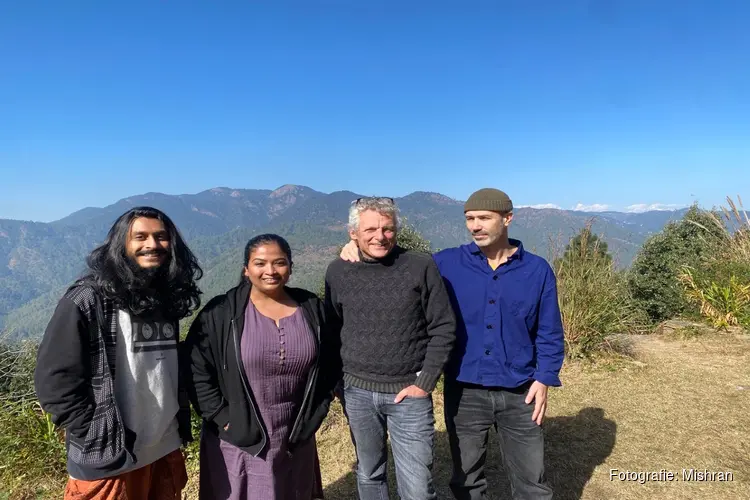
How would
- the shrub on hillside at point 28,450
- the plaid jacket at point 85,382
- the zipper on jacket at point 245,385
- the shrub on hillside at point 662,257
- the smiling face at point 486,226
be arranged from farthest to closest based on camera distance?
the shrub on hillside at point 662,257, the shrub on hillside at point 28,450, the smiling face at point 486,226, the zipper on jacket at point 245,385, the plaid jacket at point 85,382

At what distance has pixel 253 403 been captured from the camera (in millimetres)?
2047

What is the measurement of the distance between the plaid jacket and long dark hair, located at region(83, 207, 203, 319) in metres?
0.07

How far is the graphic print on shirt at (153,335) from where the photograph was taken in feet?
6.03

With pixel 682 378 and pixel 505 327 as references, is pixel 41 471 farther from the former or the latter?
pixel 682 378

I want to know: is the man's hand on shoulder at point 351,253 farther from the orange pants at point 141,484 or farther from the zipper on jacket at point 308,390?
the orange pants at point 141,484

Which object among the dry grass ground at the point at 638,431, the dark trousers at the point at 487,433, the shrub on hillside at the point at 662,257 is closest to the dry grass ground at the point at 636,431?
the dry grass ground at the point at 638,431

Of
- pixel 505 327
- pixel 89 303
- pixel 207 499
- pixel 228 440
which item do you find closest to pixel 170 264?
pixel 89 303

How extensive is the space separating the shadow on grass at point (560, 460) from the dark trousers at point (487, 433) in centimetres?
76

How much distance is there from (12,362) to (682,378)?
7944mm

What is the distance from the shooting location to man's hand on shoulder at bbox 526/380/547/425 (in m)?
2.27

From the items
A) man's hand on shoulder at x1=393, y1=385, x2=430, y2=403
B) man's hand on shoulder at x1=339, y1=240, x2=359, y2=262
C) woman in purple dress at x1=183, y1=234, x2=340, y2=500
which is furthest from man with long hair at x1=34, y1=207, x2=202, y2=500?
man's hand on shoulder at x1=393, y1=385, x2=430, y2=403

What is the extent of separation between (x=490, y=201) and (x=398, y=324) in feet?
2.61

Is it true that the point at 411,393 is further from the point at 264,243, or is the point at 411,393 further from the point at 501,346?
the point at 264,243

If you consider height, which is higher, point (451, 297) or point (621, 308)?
point (451, 297)
